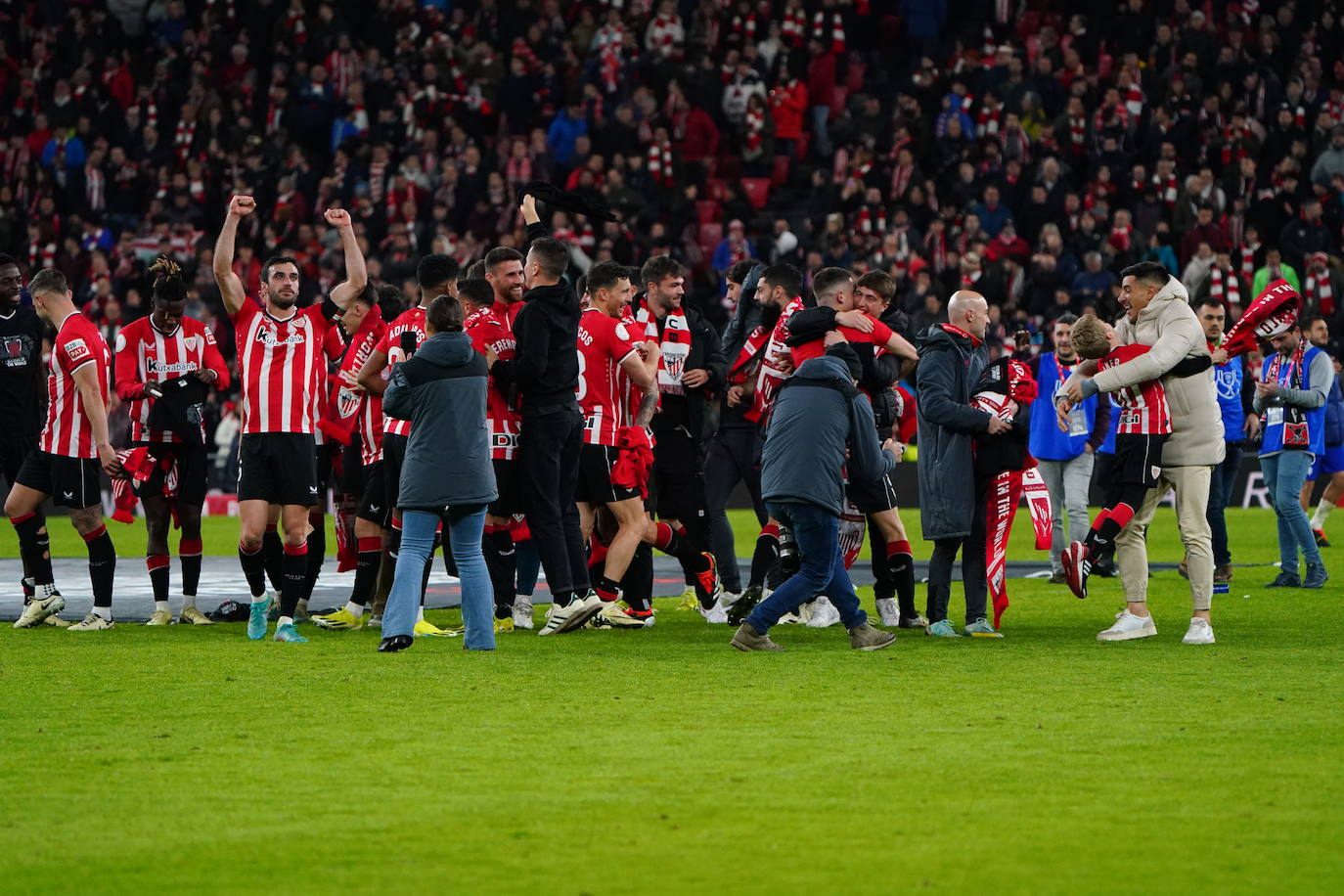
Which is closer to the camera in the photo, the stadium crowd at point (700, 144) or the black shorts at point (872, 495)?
the black shorts at point (872, 495)

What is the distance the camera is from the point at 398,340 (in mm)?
10328

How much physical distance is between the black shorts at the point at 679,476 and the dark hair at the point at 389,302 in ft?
6.04

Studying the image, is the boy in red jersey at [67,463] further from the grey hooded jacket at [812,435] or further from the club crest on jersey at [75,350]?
the grey hooded jacket at [812,435]

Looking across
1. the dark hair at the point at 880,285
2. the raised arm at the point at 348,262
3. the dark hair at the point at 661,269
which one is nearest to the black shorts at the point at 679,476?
the dark hair at the point at 661,269

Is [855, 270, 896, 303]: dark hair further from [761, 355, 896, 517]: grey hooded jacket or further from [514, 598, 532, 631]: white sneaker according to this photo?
[514, 598, 532, 631]: white sneaker

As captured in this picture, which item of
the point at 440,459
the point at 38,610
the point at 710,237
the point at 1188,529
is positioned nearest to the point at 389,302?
the point at 440,459

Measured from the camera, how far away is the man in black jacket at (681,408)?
452 inches

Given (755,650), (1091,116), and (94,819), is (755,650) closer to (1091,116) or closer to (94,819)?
(94,819)

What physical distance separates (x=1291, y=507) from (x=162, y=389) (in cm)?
806

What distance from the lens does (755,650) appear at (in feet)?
30.5

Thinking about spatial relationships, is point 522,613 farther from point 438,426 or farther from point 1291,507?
point 1291,507

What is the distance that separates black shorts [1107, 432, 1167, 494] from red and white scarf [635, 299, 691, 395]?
3.09m

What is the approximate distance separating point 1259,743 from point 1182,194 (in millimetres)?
19102

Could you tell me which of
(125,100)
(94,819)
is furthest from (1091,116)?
(94,819)
